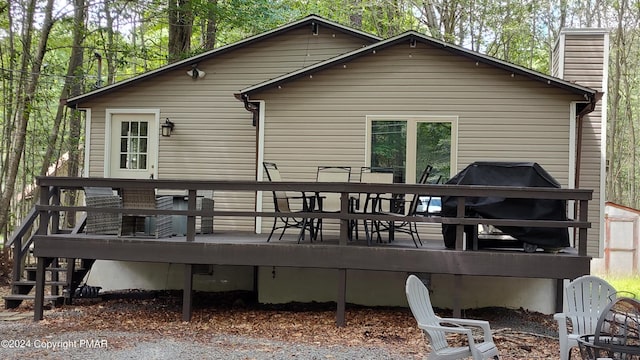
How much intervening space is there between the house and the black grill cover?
1.25 m

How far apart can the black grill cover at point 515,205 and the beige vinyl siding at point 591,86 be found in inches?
105

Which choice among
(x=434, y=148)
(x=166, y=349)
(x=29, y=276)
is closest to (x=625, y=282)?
(x=434, y=148)

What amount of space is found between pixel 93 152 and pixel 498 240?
6.49 m

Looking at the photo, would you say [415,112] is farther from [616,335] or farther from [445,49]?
[616,335]

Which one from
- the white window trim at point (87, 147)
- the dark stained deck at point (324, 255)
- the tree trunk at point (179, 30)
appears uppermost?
the tree trunk at point (179, 30)

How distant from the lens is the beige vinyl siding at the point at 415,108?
7270 millimetres

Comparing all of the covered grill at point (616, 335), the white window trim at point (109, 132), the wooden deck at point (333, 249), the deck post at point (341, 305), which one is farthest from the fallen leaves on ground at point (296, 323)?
the white window trim at point (109, 132)


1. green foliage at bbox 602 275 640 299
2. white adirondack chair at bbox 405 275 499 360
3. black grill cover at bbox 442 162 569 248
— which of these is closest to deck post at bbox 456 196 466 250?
black grill cover at bbox 442 162 569 248

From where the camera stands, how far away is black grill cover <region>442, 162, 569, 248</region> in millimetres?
5660

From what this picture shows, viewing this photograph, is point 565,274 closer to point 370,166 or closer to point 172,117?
point 370,166

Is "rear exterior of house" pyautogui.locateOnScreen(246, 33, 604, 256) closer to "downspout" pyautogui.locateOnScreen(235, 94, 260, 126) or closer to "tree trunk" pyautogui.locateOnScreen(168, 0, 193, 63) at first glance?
"downspout" pyautogui.locateOnScreen(235, 94, 260, 126)

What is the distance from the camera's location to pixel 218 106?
8.73 meters

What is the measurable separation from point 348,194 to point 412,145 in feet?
6.56

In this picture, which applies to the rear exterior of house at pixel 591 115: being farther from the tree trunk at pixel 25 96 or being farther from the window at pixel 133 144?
the tree trunk at pixel 25 96
